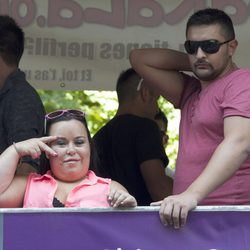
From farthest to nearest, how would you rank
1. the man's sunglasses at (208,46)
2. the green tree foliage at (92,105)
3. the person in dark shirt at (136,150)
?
the green tree foliage at (92,105) → the person in dark shirt at (136,150) → the man's sunglasses at (208,46)

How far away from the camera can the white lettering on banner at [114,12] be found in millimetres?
6242

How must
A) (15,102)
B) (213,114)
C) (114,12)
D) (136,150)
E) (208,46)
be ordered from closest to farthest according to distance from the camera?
(213,114)
(208,46)
(15,102)
(136,150)
(114,12)

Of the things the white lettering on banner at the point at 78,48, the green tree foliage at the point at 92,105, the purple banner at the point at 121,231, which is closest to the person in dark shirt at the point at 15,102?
the purple banner at the point at 121,231

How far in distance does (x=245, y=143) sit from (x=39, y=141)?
3.02 feet

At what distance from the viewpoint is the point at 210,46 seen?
4.57m

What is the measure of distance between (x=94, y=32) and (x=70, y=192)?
2498 millimetres

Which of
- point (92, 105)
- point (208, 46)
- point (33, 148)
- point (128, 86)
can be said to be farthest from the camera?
point (92, 105)

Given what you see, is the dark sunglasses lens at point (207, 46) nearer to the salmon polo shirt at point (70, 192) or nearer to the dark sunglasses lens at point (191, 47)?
the dark sunglasses lens at point (191, 47)

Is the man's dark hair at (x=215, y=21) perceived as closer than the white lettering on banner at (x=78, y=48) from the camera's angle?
Yes

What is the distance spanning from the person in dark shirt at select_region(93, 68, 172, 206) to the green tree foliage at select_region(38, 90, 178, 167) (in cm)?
588

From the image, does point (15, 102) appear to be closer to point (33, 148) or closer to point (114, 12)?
point (33, 148)

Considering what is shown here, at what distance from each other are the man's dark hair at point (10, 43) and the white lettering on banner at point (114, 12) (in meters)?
1.02

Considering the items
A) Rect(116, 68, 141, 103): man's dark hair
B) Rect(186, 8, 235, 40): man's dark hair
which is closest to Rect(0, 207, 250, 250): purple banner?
Rect(186, 8, 235, 40): man's dark hair

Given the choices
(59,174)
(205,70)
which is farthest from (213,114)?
(59,174)
